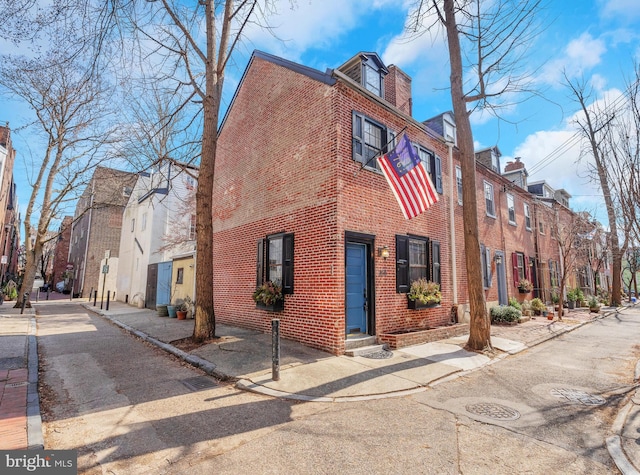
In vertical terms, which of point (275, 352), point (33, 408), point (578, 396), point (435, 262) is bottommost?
point (578, 396)

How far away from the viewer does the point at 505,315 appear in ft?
40.4

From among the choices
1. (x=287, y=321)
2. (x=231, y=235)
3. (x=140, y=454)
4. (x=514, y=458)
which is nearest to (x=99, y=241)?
(x=231, y=235)

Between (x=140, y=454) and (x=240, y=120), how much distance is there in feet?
37.2

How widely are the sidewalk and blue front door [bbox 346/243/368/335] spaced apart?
580 cm

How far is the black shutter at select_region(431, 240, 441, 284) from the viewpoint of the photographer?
10.2 metres

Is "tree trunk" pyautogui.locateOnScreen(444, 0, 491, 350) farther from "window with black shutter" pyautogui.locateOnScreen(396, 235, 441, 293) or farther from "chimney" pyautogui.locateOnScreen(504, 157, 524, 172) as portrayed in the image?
"chimney" pyautogui.locateOnScreen(504, 157, 524, 172)

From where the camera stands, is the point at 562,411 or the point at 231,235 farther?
the point at 231,235

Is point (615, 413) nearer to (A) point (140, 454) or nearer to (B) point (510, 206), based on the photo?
(A) point (140, 454)

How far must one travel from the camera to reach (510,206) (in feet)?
55.1

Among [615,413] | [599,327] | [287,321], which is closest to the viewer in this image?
[615,413]

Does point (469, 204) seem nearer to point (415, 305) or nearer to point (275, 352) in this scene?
point (415, 305)

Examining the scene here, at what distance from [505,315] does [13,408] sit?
1387 centimetres

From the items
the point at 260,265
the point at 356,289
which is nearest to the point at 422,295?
the point at 356,289

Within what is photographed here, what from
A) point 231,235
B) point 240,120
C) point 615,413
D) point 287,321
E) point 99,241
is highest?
point 240,120
